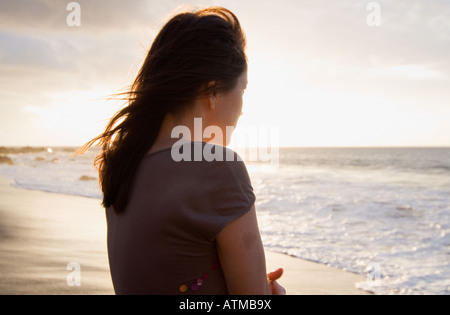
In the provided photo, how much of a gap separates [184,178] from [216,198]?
102 mm

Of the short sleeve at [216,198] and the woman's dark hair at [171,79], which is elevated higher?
the woman's dark hair at [171,79]

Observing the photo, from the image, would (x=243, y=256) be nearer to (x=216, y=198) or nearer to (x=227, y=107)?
(x=216, y=198)

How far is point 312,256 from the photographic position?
23.9 ft

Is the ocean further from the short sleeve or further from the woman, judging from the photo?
the short sleeve

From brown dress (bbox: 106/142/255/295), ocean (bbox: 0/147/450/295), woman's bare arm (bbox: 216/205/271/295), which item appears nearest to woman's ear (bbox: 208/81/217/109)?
brown dress (bbox: 106/142/255/295)

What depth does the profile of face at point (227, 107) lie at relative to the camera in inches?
52.9

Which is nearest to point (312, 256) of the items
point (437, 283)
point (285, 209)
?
point (437, 283)

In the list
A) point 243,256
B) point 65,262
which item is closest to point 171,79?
point 243,256

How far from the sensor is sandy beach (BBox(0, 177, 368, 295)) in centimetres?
504

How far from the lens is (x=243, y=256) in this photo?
3.79 feet

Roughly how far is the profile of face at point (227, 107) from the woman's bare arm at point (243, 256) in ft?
1.18

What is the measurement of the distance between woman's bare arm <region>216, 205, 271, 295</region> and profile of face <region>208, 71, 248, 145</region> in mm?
359

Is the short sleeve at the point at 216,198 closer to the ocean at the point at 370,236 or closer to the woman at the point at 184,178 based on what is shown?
the woman at the point at 184,178

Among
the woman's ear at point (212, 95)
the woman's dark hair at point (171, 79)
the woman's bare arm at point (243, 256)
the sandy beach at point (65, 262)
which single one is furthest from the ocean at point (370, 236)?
the woman's bare arm at point (243, 256)
